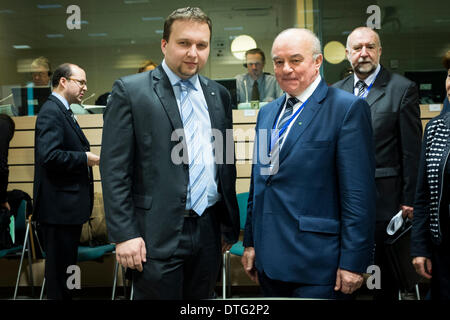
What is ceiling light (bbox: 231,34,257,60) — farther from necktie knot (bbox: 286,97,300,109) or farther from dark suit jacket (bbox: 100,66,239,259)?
dark suit jacket (bbox: 100,66,239,259)

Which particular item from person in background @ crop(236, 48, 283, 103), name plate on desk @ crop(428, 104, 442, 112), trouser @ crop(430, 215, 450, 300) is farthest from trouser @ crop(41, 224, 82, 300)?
name plate on desk @ crop(428, 104, 442, 112)

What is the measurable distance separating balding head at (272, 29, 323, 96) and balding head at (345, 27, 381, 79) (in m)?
1.02

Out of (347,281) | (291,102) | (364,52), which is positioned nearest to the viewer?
(347,281)

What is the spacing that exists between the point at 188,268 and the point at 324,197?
65 centimetres

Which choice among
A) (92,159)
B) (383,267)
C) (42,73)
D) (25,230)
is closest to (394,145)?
(383,267)

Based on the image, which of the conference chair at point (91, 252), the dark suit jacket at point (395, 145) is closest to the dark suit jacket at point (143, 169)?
the dark suit jacket at point (395, 145)

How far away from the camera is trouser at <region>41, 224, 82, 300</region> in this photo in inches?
119

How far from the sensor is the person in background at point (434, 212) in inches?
72.3

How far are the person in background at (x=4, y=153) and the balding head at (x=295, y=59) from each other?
2.82m

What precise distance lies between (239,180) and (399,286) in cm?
196

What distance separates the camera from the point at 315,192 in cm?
165

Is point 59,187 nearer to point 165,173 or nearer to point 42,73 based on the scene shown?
point 165,173

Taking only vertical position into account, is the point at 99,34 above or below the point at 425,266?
above
